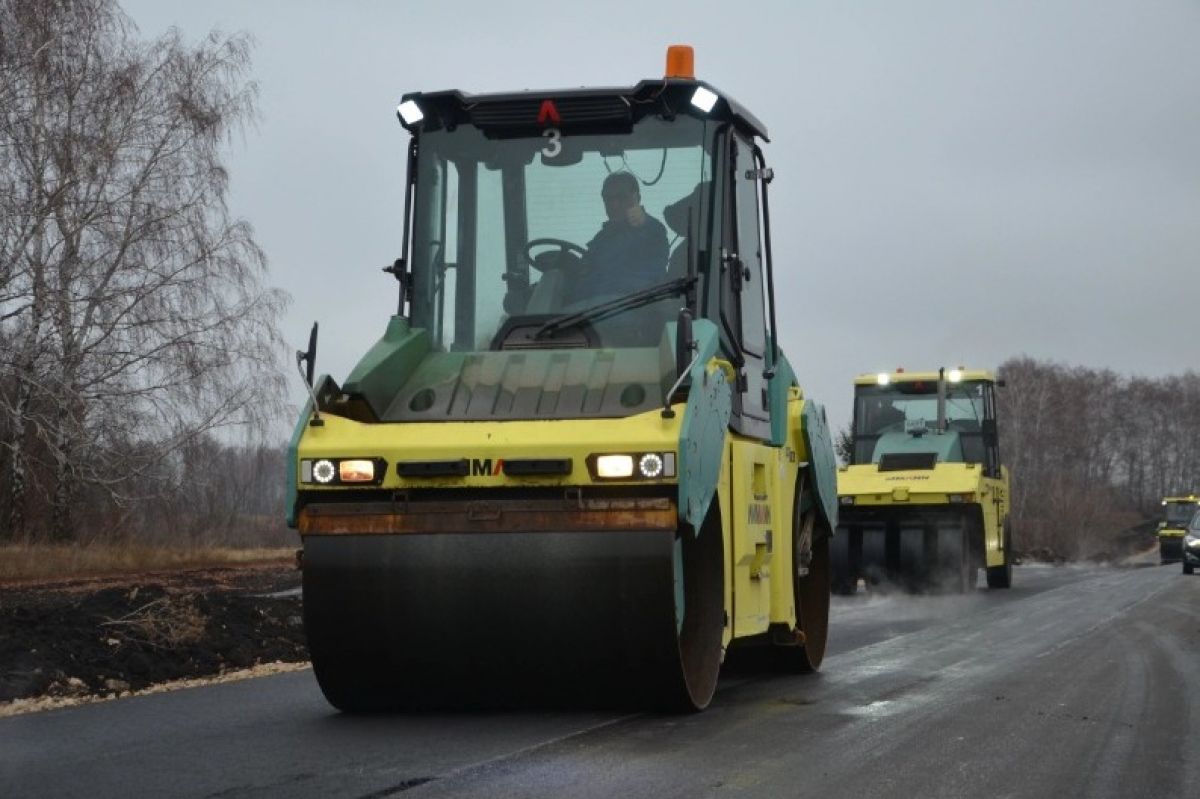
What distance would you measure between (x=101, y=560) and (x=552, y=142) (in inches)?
699

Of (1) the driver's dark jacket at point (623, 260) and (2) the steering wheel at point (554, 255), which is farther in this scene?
(2) the steering wheel at point (554, 255)

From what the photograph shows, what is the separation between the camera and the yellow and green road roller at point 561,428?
295 inches

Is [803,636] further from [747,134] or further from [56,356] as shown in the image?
[56,356]

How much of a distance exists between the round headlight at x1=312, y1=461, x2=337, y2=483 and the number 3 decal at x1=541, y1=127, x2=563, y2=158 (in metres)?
2.24

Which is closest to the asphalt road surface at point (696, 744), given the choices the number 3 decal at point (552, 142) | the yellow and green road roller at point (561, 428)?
the yellow and green road roller at point (561, 428)

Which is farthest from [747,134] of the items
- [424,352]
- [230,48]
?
[230,48]

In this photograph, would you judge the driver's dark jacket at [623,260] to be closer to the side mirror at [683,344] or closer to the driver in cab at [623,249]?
the driver in cab at [623,249]

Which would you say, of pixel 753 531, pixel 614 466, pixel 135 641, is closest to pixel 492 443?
pixel 614 466

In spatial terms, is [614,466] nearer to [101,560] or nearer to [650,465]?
[650,465]

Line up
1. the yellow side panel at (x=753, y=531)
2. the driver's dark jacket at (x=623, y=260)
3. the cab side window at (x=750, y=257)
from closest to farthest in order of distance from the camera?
the yellow side panel at (x=753, y=531) → the driver's dark jacket at (x=623, y=260) → the cab side window at (x=750, y=257)

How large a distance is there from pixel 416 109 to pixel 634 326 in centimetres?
167

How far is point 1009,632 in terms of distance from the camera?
1521 centimetres

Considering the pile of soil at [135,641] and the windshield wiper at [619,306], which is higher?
the windshield wiper at [619,306]

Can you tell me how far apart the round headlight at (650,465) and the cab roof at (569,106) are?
2253mm
